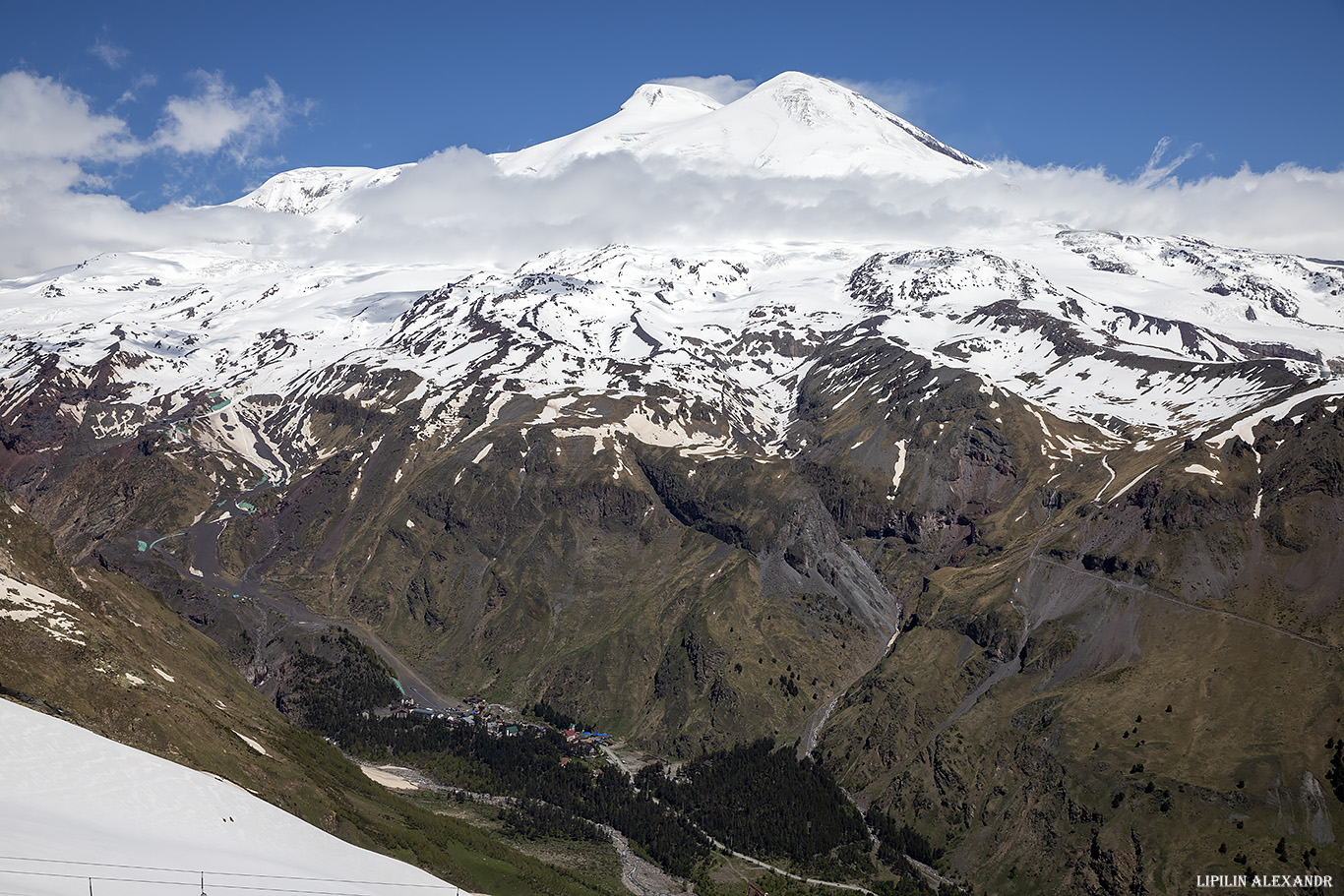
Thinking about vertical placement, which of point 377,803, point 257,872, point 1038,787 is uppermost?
point 257,872

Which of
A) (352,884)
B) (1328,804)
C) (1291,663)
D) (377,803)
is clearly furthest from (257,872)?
(1291,663)

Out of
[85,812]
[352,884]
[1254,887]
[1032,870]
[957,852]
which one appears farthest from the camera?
[957,852]

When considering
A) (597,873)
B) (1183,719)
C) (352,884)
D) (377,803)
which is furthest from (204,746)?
(1183,719)

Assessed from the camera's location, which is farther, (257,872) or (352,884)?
(352,884)

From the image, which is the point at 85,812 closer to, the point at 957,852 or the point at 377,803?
the point at 377,803

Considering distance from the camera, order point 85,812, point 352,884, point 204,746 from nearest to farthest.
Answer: point 85,812, point 352,884, point 204,746

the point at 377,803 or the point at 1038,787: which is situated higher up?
the point at 377,803

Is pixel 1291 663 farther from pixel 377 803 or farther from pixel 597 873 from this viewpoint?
pixel 377 803
